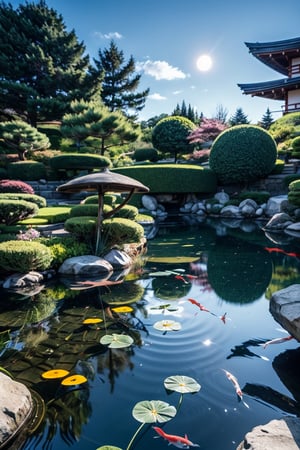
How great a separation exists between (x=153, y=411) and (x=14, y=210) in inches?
194

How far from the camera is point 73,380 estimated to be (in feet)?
7.07

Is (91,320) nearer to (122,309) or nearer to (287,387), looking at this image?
(122,309)

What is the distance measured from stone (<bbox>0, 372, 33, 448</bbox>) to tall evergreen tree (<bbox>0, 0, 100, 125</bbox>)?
763 inches

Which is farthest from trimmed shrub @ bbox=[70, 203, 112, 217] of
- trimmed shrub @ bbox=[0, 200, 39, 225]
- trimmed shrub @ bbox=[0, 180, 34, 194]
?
trimmed shrub @ bbox=[0, 180, 34, 194]

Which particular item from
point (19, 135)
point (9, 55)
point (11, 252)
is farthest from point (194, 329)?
point (9, 55)

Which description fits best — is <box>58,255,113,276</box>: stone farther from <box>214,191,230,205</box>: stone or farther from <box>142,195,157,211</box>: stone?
<box>214,191,230,205</box>: stone

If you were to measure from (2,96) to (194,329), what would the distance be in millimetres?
Result: 21416

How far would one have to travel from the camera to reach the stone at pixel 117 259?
5531 millimetres

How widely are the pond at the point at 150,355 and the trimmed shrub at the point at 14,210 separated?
188 centimetres

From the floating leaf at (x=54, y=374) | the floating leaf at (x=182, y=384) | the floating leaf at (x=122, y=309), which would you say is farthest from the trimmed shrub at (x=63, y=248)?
the floating leaf at (x=182, y=384)

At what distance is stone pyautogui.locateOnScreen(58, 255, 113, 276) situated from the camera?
5008mm

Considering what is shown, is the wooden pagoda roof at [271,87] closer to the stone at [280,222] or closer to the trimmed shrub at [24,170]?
the stone at [280,222]

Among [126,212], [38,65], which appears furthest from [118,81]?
[126,212]

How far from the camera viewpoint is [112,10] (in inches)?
337
